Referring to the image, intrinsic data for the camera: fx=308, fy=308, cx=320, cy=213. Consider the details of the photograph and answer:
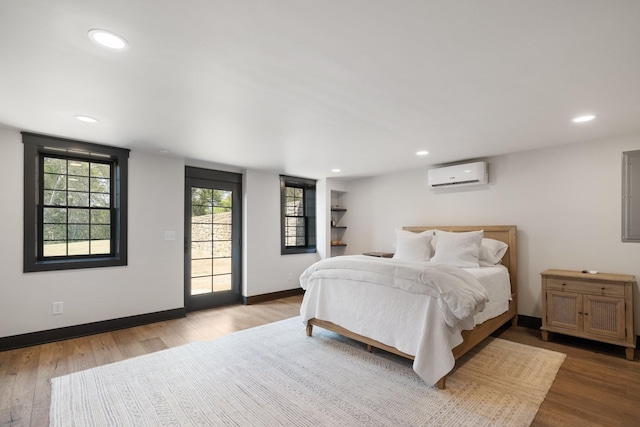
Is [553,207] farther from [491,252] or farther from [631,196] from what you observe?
[491,252]

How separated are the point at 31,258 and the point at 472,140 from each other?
4966 mm

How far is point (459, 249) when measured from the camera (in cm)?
388

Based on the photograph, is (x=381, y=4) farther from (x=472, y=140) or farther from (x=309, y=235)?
(x=309, y=235)

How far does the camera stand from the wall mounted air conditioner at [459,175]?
422cm

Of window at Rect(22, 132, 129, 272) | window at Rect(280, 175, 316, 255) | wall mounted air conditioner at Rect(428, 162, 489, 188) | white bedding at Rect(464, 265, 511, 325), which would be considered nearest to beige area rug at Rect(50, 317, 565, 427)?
white bedding at Rect(464, 265, 511, 325)

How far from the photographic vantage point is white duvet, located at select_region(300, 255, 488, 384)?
7.89ft

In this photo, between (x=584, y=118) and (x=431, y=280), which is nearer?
(x=431, y=280)

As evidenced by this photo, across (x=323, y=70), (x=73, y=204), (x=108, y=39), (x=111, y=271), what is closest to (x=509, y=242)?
(x=323, y=70)

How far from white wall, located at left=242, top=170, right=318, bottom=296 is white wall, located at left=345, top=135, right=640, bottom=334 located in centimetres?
248

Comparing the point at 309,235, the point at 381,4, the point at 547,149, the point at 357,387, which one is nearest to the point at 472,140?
the point at 547,149

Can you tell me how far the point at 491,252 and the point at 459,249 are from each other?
16.7 inches

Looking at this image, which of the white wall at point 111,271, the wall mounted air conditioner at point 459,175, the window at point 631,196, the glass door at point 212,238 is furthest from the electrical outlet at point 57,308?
the window at point 631,196

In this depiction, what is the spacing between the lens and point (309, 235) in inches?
245

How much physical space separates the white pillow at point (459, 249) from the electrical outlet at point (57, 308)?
4378mm
